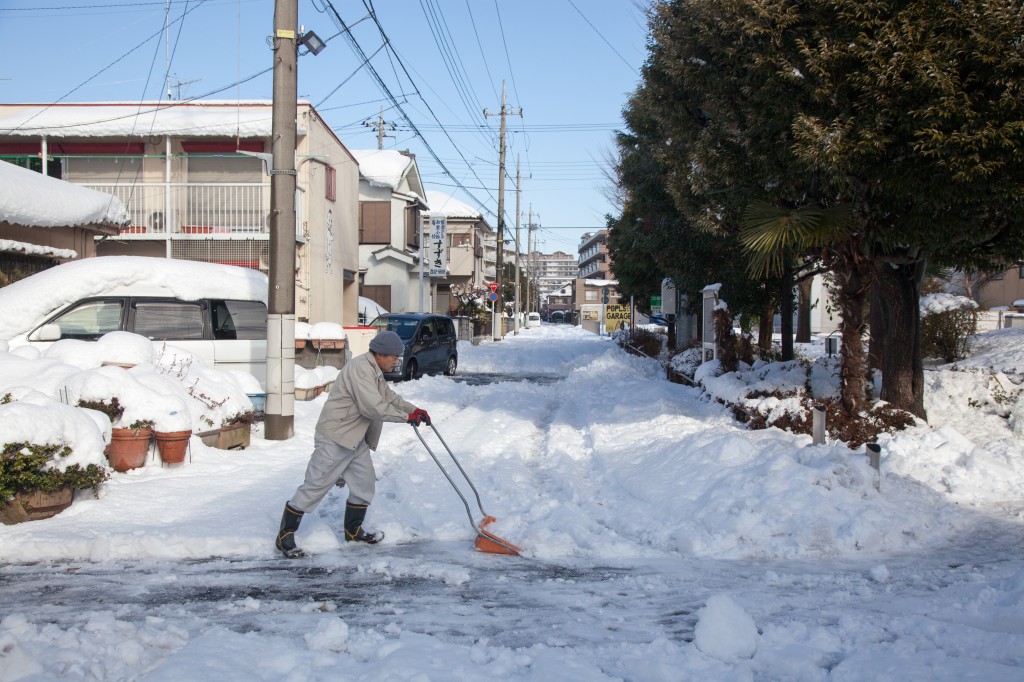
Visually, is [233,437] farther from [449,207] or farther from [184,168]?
[449,207]

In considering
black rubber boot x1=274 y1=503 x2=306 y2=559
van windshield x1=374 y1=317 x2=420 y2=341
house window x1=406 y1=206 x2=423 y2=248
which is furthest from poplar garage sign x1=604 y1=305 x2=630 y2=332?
black rubber boot x1=274 y1=503 x2=306 y2=559

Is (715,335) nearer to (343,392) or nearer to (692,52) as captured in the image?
(692,52)

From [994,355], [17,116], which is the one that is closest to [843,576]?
[994,355]

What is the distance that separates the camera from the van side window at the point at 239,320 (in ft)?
35.5

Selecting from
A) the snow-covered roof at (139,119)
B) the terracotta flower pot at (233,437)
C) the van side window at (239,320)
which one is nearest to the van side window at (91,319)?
the van side window at (239,320)

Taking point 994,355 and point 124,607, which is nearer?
point 124,607

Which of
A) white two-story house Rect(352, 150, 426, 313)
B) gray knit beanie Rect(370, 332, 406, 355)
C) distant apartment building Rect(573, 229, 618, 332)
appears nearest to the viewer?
gray knit beanie Rect(370, 332, 406, 355)

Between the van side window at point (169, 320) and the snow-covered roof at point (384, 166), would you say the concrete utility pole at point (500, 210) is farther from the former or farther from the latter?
the van side window at point (169, 320)

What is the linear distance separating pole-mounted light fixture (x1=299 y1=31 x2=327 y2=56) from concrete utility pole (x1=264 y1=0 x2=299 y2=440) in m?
0.15

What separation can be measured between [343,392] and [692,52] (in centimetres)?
687

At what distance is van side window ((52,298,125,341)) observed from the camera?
378 inches

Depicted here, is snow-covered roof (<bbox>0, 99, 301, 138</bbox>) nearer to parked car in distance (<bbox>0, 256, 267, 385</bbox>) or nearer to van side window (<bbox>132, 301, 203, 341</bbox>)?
parked car in distance (<bbox>0, 256, 267, 385</bbox>)

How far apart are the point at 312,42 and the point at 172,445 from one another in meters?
5.29

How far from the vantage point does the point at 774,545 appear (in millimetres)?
5961
